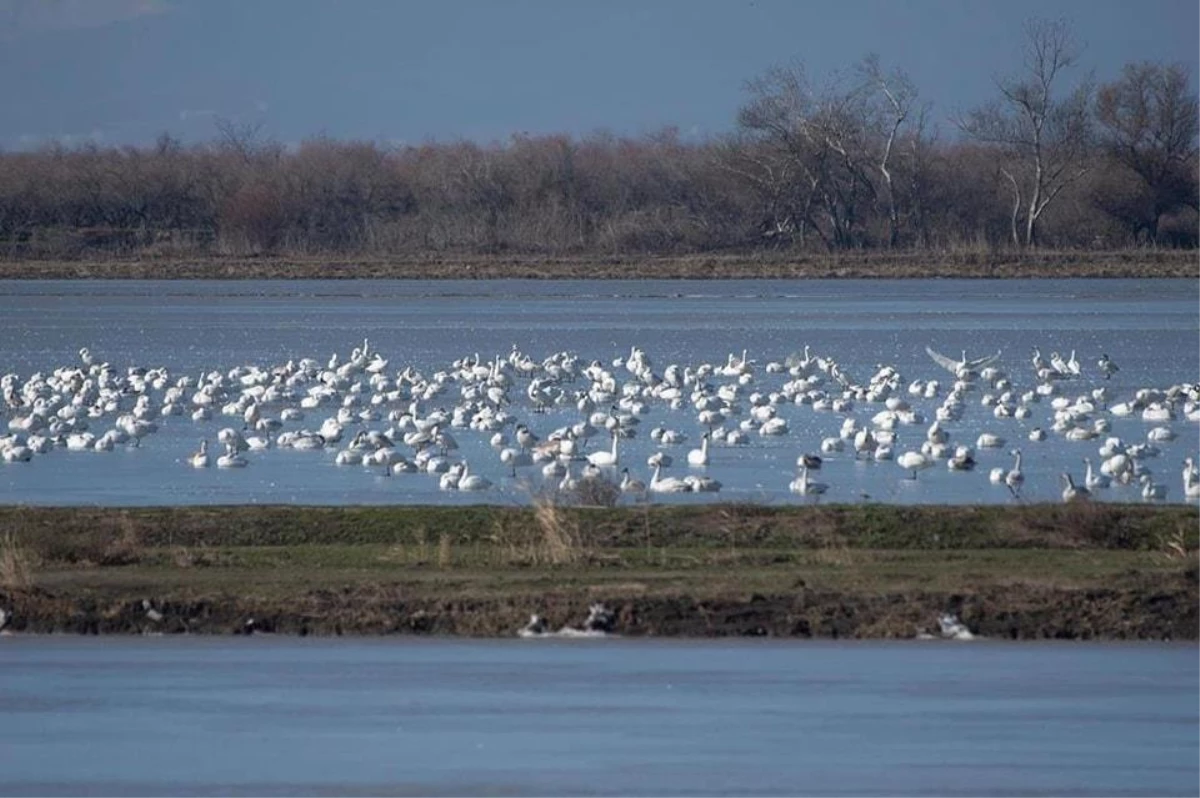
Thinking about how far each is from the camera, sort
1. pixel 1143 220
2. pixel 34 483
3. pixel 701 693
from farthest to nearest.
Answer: pixel 1143 220
pixel 34 483
pixel 701 693

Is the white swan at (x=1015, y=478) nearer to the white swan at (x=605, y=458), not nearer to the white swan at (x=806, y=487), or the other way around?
the white swan at (x=806, y=487)

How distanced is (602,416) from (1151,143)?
2211 inches

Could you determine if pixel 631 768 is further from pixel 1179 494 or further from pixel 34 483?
pixel 34 483

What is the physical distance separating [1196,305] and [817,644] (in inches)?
1597

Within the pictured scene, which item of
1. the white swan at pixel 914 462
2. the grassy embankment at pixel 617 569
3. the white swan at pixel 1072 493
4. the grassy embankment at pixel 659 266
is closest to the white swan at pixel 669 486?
the grassy embankment at pixel 617 569

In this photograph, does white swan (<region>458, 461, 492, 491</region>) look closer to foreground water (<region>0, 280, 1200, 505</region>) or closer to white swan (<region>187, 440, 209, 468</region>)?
foreground water (<region>0, 280, 1200, 505</region>)

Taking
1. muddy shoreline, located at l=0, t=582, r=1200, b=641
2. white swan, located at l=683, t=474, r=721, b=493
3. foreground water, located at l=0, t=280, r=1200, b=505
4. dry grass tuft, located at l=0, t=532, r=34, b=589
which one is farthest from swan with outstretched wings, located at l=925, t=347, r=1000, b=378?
dry grass tuft, located at l=0, t=532, r=34, b=589

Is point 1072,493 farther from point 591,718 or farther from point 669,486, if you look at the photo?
point 591,718

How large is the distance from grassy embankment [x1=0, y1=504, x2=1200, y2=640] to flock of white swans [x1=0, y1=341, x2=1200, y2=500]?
5.55 ft

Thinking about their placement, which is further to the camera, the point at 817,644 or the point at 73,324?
the point at 73,324

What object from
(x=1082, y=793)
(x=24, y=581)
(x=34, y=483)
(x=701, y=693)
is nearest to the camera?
(x=1082, y=793)

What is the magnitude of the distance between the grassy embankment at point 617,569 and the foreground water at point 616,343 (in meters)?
2.42

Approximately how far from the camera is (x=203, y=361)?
37438 millimetres

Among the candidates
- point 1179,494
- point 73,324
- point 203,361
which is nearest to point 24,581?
point 1179,494
